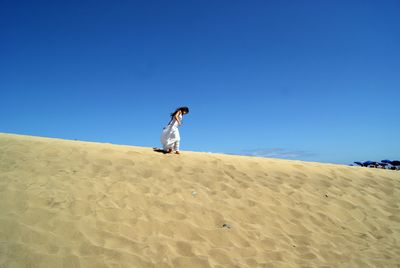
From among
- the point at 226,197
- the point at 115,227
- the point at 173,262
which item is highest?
the point at 226,197

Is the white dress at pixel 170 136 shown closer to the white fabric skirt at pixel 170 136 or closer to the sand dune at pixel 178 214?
the white fabric skirt at pixel 170 136

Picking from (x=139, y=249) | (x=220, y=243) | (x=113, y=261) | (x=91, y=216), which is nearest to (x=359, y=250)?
(x=220, y=243)

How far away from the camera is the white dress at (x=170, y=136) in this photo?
922cm

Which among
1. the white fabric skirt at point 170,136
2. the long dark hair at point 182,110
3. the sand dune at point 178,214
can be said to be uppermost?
the long dark hair at point 182,110

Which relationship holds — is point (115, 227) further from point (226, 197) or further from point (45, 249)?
point (226, 197)

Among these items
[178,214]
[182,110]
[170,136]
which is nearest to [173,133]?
[170,136]

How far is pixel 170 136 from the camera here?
30.4 feet

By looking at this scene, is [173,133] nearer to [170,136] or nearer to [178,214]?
[170,136]

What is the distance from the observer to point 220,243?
4.43 m

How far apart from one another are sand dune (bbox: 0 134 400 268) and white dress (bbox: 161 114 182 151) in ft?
2.93

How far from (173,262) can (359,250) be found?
3.29 metres

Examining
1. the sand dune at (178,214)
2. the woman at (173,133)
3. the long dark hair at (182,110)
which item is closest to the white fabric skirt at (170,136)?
the woman at (173,133)

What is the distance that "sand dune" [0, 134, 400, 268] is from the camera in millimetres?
3902

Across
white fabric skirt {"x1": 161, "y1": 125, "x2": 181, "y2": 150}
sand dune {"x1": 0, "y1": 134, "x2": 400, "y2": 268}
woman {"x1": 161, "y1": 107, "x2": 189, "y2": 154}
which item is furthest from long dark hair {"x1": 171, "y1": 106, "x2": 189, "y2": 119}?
sand dune {"x1": 0, "y1": 134, "x2": 400, "y2": 268}
